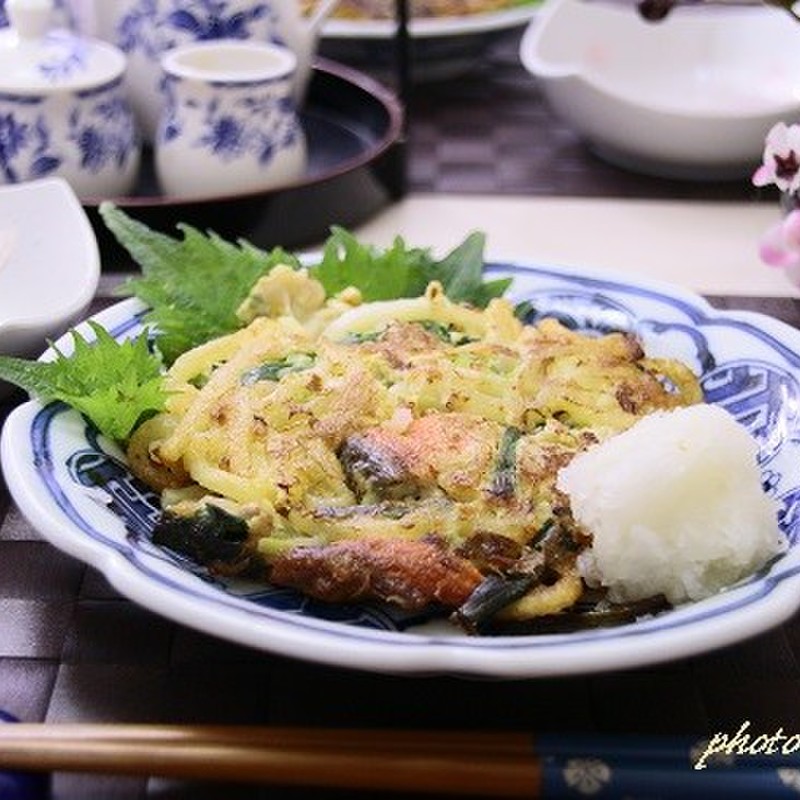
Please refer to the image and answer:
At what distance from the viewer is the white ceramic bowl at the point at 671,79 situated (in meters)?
2.18

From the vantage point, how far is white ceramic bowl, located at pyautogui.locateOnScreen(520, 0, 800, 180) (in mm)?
2176

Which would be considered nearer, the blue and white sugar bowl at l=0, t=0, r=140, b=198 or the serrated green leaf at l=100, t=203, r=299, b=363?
the serrated green leaf at l=100, t=203, r=299, b=363

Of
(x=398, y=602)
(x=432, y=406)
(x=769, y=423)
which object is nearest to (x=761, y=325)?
(x=769, y=423)

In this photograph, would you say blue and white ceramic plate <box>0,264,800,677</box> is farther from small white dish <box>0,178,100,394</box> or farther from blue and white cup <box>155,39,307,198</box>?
blue and white cup <box>155,39,307,198</box>

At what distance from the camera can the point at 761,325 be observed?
147cm

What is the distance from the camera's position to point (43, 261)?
1708 mm

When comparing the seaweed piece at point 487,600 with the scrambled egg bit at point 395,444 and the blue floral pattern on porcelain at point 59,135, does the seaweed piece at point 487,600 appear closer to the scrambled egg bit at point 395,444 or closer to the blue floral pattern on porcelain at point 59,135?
the scrambled egg bit at point 395,444

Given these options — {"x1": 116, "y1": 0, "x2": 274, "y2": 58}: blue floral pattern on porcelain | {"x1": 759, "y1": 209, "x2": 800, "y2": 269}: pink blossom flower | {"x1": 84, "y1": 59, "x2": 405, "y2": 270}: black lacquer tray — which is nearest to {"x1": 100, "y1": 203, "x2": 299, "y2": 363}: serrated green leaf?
{"x1": 84, "y1": 59, "x2": 405, "y2": 270}: black lacquer tray

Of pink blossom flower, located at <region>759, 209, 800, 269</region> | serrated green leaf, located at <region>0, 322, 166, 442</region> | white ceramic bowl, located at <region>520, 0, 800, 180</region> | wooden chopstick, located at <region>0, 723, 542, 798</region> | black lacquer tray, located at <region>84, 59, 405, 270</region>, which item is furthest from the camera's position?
white ceramic bowl, located at <region>520, 0, 800, 180</region>

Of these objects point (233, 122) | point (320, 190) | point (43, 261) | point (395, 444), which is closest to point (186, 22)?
point (233, 122)

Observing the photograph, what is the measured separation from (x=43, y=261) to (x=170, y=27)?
67 centimetres

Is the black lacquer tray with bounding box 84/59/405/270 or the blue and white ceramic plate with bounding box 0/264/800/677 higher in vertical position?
the blue and white ceramic plate with bounding box 0/264/800/677

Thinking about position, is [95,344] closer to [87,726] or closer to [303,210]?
[87,726]

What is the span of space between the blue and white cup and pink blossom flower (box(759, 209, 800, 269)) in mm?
798
